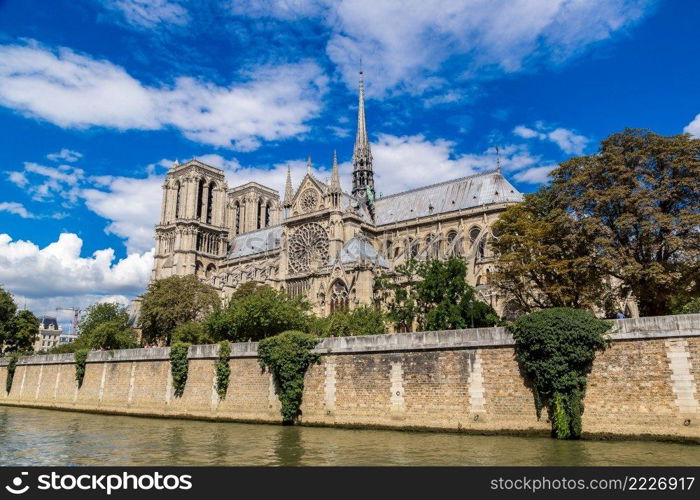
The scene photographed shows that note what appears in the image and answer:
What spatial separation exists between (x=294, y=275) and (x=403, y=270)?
927 inches

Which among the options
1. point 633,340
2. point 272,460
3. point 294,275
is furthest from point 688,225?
point 294,275

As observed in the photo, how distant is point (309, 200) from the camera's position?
69.4 m

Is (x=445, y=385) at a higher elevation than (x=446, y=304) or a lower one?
lower

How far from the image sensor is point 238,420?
1074 inches

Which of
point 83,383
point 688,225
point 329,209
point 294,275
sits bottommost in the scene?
point 83,383

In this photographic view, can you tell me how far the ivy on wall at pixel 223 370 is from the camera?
28500mm

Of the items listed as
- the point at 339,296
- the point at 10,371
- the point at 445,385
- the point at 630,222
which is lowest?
the point at 445,385

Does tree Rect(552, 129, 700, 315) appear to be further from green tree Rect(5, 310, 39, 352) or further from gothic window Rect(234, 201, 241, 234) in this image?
gothic window Rect(234, 201, 241, 234)

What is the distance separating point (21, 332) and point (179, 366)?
36841mm

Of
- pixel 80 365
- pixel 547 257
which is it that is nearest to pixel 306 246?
pixel 80 365

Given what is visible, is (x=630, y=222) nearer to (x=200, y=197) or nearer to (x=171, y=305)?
(x=171, y=305)

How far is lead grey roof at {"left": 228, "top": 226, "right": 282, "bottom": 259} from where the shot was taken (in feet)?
280

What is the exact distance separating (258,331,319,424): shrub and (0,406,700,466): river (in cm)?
143
